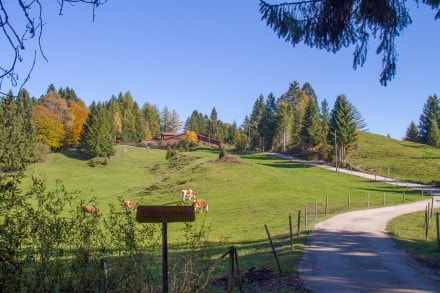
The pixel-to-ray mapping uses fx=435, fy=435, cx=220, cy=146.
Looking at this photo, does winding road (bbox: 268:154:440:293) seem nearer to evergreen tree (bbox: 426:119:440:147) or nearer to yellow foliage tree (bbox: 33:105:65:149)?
yellow foliage tree (bbox: 33:105:65:149)

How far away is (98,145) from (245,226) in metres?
62.9

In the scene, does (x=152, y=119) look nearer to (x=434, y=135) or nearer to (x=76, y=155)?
(x=76, y=155)

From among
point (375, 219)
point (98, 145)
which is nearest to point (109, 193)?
point (375, 219)

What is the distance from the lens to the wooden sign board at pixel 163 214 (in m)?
5.59

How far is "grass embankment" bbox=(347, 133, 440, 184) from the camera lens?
67000 mm

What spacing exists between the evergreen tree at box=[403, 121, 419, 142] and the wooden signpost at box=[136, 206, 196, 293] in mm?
120369

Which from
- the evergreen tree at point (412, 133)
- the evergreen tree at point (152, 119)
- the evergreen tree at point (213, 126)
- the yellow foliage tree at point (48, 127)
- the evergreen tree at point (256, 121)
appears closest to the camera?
the yellow foliage tree at point (48, 127)

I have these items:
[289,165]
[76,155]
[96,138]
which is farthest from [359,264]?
[76,155]

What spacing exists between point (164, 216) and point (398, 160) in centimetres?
7994

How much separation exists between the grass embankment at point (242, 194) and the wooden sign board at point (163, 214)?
5.86 metres

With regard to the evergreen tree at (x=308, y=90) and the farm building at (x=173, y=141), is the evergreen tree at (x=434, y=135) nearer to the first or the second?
the evergreen tree at (x=308, y=90)

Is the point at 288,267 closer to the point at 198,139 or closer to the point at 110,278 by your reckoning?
the point at 110,278

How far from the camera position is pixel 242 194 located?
4153cm

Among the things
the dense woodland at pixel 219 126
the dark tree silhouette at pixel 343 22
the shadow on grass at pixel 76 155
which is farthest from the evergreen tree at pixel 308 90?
the dark tree silhouette at pixel 343 22
